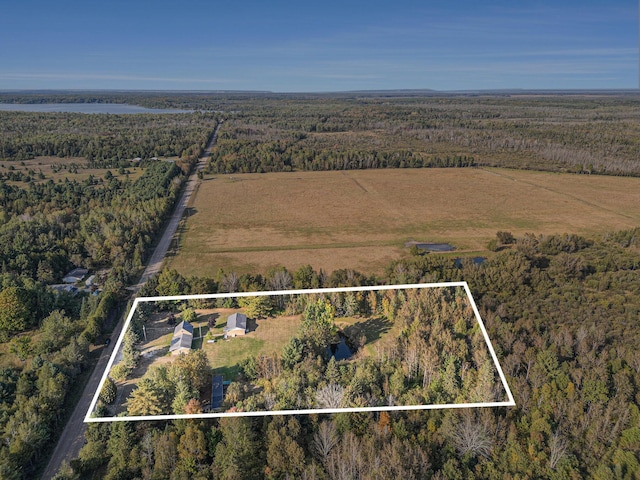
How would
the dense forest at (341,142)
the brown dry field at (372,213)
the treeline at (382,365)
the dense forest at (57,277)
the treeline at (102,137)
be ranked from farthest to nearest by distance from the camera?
the treeline at (102,137)
the dense forest at (341,142)
the brown dry field at (372,213)
the dense forest at (57,277)
the treeline at (382,365)

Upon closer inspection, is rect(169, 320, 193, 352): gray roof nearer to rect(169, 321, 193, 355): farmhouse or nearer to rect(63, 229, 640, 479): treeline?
rect(169, 321, 193, 355): farmhouse

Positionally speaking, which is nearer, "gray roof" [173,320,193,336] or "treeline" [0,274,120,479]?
"gray roof" [173,320,193,336]

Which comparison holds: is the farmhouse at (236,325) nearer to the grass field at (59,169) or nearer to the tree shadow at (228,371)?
the tree shadow at (228,371)

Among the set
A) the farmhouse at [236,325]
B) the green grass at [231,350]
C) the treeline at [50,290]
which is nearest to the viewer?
the green grass at [231,350]

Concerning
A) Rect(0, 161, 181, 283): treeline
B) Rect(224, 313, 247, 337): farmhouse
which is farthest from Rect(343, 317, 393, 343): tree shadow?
Rect(0, 161, 181, 283): treeline

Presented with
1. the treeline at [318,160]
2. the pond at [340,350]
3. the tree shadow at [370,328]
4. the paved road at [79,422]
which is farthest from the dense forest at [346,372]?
the treeline at [318,160]

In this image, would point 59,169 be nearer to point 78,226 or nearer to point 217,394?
point 78,226

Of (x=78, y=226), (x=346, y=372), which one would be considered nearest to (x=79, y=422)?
(x=346, y=372)
